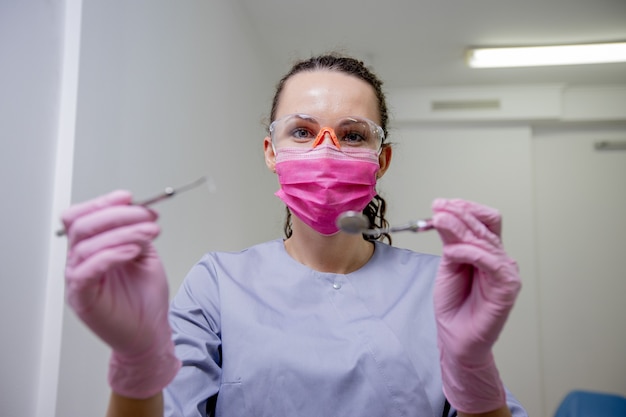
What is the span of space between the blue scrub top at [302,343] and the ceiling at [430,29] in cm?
220

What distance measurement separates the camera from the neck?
1165mm

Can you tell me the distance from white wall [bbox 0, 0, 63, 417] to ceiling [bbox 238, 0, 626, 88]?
196cm

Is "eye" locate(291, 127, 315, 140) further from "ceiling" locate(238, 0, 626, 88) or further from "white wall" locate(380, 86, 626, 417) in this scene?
"white wall" locate(380, 86, 626, 417)

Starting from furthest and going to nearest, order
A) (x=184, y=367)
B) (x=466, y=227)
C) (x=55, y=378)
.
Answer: (x=55, y=378) < (x=184, y=367) < (x=466, y=227)

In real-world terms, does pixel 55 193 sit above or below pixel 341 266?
above

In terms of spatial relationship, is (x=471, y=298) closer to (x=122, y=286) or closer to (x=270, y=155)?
(x=122, y=286)

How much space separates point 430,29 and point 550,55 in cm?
94

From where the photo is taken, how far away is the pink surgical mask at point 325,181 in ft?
3.52

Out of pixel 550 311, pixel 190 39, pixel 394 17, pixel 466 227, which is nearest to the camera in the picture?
pixel 466 227

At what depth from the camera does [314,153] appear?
1.09 meters

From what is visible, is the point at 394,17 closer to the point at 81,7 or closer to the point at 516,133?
the point at 516,133

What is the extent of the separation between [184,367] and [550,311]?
374cm

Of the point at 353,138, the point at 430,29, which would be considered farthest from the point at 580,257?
the point at 353,138

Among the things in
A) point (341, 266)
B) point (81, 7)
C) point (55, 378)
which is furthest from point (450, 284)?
point (81, 7)
